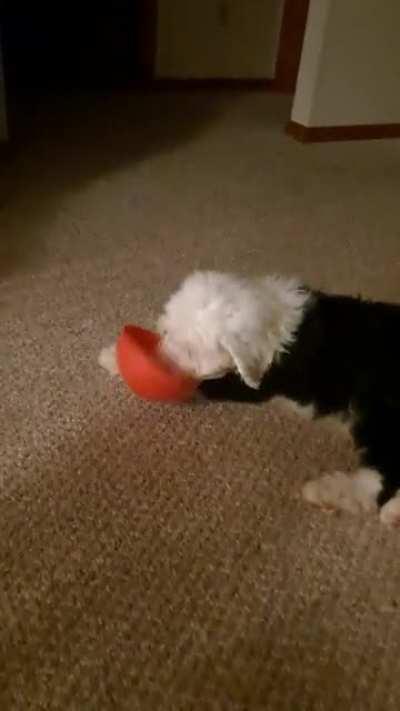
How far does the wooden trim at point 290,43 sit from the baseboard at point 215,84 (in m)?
0.06

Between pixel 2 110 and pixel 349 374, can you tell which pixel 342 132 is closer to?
pixel 2 110

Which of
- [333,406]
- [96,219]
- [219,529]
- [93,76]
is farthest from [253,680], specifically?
[93,76]

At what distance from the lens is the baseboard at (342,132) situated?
289 centimetres

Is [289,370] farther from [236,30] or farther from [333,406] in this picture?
[236,30]

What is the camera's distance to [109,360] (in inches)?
53.4

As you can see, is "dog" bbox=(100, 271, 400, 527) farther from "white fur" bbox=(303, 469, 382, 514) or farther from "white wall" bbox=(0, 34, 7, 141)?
"white wall" bbox=(0, 34, 7, 141)

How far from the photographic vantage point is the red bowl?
3.94 feet


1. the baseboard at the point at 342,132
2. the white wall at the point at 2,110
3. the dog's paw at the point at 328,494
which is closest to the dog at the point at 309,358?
the dog's paw at the point at 328,494

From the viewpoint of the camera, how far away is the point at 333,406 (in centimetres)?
122

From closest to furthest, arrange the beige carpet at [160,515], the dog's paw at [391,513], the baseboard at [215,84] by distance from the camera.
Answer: the beige carpet at [160,515] < the dog's paw at [391,513] < the baseboard at [215,84]

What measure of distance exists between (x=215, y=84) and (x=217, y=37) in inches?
8.2

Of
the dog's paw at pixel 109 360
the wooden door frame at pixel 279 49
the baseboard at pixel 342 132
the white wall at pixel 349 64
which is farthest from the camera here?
the wooden door frame at pixel 279 49

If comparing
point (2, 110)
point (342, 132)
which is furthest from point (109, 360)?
point (342, 132)

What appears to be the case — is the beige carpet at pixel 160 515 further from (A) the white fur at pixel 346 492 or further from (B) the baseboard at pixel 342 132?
(B) the baseboard at pixel 342 132
